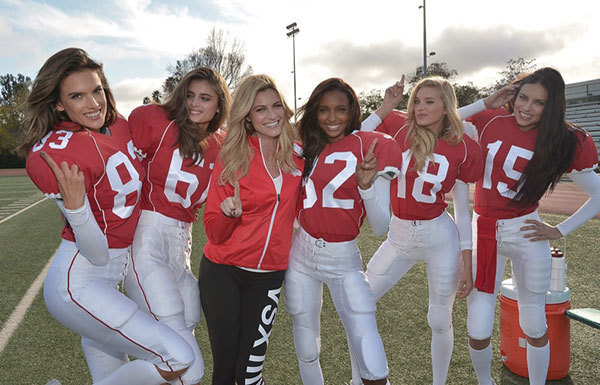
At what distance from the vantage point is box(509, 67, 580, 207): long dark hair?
2.84 m

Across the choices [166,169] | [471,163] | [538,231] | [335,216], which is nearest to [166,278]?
[166,169]

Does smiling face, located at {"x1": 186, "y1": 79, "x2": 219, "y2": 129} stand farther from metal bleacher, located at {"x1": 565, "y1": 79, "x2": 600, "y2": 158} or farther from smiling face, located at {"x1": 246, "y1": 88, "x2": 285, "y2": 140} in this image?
metal bleacher, located at {"x1": 565, "y1": 79, "x2": 600, "y2": 158}

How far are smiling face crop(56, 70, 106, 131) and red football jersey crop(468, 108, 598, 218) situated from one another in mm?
2439

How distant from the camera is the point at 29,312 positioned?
16.1 ft

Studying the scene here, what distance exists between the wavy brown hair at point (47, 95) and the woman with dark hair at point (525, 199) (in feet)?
8.44

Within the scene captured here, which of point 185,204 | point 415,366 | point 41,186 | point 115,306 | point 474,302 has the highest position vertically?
point 41,186

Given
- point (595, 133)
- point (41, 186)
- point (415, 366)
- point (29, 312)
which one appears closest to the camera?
point (41, 186)

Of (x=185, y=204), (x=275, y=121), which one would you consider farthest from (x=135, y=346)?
(x=275, y=121)

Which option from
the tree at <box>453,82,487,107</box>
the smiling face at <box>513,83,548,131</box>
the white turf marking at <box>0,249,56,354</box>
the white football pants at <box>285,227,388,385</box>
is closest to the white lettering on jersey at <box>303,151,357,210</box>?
the white football pants at <box>285,227,388,385</box>

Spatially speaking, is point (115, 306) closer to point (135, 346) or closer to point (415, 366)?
point (135, 346)

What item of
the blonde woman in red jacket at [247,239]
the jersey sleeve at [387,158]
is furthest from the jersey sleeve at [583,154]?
the blonde woman in red jacket at [247,239]

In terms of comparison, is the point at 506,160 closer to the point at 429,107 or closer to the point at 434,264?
the point at 429,107

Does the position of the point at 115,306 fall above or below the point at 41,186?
below

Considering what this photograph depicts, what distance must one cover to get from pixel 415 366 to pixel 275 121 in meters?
2.29
